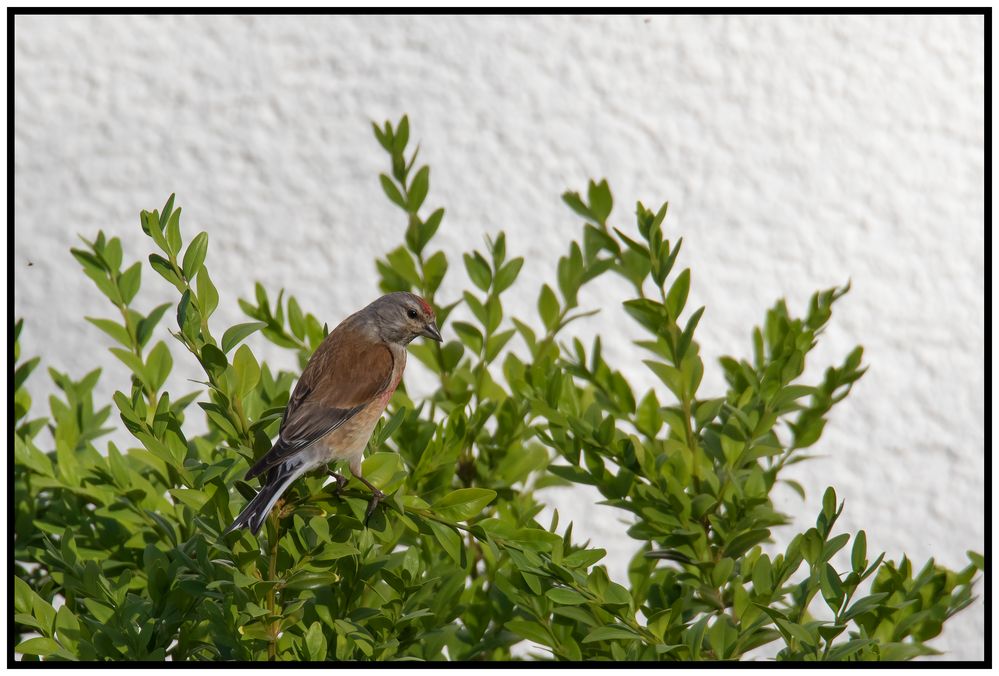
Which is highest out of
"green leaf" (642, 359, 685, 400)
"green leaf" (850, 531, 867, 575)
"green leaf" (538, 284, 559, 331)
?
"green leaf" (538, 284, 559, 331)

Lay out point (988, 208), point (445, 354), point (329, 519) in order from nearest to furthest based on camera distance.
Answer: point (329, 519) → point (445, 354) → point (988, 208)

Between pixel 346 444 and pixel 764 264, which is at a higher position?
pixel 764 264

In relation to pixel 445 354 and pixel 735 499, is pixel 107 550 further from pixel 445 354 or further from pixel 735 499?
pixel 735 499

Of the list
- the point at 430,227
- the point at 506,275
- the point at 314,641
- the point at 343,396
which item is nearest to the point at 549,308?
the point at 506,275

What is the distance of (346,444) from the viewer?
3.32 feet

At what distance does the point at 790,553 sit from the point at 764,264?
0.87 meters

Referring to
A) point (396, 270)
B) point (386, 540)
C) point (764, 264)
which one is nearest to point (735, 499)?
point (386, 540)

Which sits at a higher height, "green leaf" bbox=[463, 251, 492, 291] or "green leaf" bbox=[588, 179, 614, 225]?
"green leaf" bbox=[588, 179, 614, 225]

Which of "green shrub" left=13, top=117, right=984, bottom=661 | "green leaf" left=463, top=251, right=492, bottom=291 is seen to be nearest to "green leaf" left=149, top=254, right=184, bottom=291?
"green shrub" left=13, top=117, right=984, bottom=661

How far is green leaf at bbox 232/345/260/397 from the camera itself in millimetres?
907

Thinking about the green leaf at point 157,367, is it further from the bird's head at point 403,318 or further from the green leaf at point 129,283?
the bird's head at point 403,318

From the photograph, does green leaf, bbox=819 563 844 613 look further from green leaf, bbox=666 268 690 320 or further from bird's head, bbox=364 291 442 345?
bird's head, bbox=364 291 442 345

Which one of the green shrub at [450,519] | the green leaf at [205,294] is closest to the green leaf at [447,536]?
the green shrub at [450,519]

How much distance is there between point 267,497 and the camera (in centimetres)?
87
